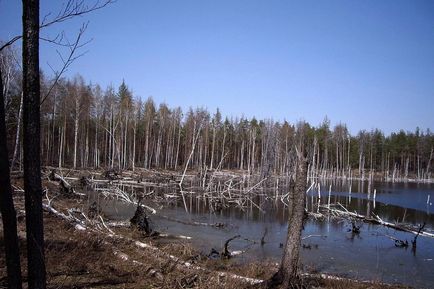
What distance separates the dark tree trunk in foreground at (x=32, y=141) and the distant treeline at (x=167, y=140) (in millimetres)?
21597

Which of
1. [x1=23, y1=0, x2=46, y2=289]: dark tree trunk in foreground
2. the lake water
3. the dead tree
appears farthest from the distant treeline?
[x1=23, y1=0, x2=46, y2=289]: dark tree trunk in foreground

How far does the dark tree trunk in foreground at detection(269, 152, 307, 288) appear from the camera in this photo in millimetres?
8711

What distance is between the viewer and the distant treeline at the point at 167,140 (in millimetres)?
48406

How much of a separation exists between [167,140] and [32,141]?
61084 millimetres

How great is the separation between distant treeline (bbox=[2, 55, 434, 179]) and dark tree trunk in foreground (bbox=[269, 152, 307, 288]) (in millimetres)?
22252

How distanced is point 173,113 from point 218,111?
1969 cm

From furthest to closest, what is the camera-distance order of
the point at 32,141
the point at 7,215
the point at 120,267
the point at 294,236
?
1. the point at 120,267
2. the point at 294,236
3. the point at 32,141
4. the point at 7,215

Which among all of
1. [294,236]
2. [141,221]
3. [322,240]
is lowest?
[322,240]

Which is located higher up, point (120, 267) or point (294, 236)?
point (294, 236)

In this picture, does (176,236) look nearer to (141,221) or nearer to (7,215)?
(141,221)

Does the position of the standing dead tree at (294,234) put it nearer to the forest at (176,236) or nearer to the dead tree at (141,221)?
the forest at (176,236)

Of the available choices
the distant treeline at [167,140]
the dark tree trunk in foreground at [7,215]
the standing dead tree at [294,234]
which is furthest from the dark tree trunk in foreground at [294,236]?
the distant treeline at [167,140]

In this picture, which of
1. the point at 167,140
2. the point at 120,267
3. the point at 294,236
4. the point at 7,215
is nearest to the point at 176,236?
the point at 120,267

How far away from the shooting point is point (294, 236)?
29.0ft
